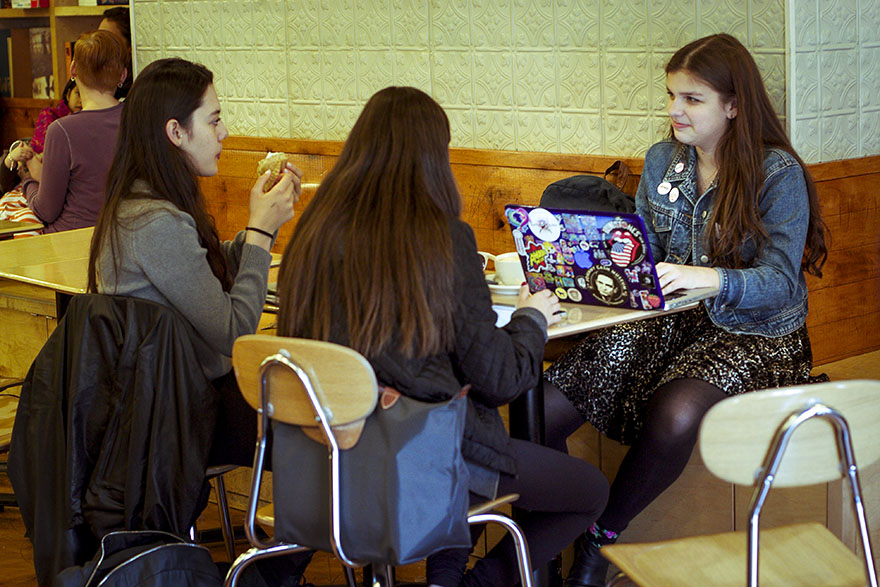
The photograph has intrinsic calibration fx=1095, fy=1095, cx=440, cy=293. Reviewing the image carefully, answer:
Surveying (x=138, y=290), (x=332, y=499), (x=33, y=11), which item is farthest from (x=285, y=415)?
(x=33, y=11)

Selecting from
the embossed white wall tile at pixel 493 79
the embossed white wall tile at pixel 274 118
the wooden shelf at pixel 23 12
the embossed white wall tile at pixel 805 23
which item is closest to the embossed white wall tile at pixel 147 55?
the embossed white wall tile at pixel 274 118

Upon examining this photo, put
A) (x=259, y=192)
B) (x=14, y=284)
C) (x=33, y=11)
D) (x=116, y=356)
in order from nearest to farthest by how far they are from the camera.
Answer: (x=116, y=356) → (x=259, y=192) → (x=14, y=284) → (x=33, y=11)

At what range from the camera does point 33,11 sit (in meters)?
5.15

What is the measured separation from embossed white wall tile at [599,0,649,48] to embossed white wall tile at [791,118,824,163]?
0.51 metres

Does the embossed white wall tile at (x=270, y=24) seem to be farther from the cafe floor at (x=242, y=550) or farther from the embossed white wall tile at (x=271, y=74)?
the cafe floor at (x=242, y=550)

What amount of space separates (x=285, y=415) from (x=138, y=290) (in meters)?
0.57

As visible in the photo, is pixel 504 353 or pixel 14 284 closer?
pixel 504 353

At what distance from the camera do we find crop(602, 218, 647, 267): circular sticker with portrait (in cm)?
194

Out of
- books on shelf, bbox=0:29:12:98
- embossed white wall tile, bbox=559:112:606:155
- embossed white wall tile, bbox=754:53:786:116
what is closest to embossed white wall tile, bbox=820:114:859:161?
embossed white wall tile, bbox=754:53:786:116

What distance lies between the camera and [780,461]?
147 centimetres

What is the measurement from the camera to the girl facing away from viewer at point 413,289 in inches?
67.7

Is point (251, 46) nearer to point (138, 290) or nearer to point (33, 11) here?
point (33, 11)

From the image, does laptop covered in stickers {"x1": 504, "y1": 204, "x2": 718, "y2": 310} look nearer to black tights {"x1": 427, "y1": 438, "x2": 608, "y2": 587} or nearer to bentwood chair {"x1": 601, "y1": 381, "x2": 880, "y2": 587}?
black tights {"x1": 427, "y1": 438, "x2": 608, "y2": 587}

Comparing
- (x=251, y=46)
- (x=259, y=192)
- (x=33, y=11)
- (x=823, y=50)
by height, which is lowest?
(x=259, y=192)
